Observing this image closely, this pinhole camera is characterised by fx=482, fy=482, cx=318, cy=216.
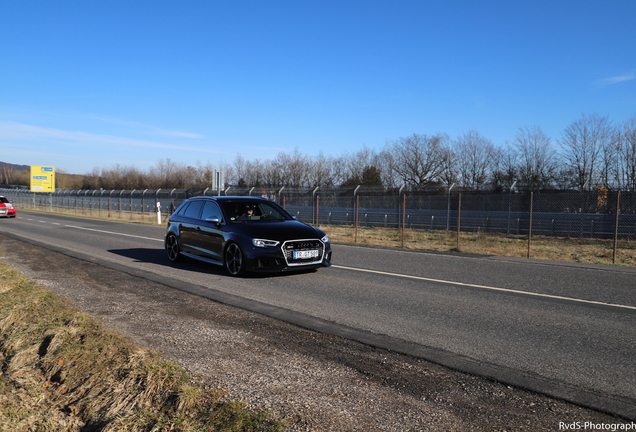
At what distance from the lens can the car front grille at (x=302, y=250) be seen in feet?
28.3

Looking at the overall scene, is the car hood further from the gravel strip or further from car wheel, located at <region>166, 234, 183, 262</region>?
the gravel strip

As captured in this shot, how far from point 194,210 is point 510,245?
13317 mm

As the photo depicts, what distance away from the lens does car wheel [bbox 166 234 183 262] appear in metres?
10.9

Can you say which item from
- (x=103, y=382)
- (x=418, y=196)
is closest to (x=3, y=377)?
(x=103, y=382)

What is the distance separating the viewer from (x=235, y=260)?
9062 mm

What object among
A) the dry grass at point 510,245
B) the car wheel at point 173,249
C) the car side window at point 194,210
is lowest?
the dry grass at point 510,245

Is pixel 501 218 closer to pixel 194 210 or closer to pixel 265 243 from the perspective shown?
pixel 194 210

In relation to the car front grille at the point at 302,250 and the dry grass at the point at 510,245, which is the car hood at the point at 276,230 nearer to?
the car front grille at the point at 302,250

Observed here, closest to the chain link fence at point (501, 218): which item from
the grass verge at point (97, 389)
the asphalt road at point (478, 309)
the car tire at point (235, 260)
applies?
the asphalt road at point (478, 309)

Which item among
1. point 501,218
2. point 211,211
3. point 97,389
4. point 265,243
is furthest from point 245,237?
point 501,218

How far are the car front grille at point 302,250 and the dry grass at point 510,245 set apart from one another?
24.0 ft

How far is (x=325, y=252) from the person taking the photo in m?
9.13

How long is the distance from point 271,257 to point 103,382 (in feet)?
16.3

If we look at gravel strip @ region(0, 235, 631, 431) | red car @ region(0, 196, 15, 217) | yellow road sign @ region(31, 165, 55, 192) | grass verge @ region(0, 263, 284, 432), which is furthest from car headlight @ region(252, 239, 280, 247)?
yellow road sign @ region(31, 165, 55, 192)
